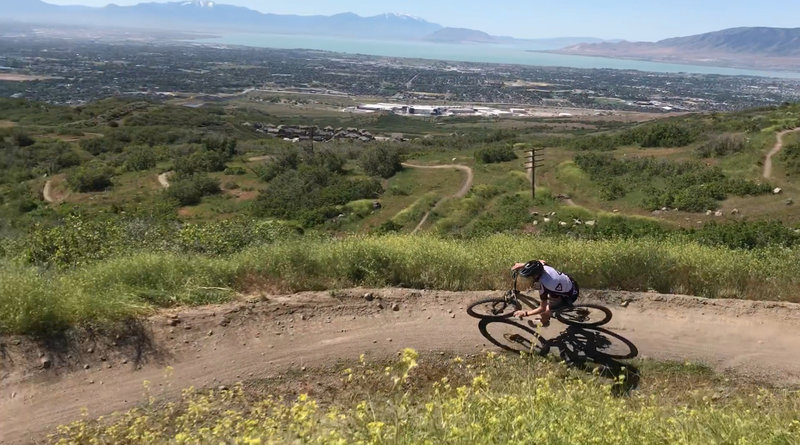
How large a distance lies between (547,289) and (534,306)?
644 mm

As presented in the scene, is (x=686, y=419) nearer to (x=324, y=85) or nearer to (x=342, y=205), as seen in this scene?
(x=342, y=205)

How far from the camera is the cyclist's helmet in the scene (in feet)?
24.2

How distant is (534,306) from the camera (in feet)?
26.6

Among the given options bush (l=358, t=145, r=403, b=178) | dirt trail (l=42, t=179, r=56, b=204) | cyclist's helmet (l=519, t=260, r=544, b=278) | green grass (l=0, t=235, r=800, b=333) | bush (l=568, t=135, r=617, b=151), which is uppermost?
bush (l=568, t=135, r=617, b=151)

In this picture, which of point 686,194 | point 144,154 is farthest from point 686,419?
point 144,154

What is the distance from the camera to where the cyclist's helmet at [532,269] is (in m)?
7.38

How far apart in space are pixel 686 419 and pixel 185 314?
672 centimetres

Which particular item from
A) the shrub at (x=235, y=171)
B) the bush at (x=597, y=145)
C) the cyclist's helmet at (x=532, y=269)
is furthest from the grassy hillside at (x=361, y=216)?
the cyclist's helmet at (x=532, y=269)

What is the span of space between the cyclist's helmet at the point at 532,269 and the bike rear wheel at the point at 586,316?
100cm

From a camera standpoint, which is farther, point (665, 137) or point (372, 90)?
point (372, 90)

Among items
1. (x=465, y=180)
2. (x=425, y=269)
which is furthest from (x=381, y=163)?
(x=425, y=269)

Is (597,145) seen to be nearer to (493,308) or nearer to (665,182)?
(665,182)

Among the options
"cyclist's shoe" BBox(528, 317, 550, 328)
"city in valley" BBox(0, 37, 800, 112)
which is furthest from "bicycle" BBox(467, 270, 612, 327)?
"city in valley" BBox(0, 37, 800, 112)

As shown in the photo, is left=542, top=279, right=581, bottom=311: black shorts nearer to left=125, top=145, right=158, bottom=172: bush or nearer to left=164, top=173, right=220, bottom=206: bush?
left=164, top=173, right=220, bottom=206: bush
